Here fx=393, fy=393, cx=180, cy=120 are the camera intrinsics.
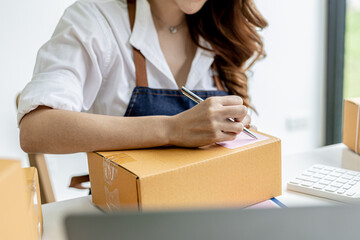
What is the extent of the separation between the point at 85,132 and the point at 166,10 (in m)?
0.50

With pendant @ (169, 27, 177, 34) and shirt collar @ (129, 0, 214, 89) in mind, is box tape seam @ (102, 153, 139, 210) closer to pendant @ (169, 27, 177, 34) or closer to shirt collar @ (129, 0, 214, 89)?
shirt collar @ (129, 0, 214, 89)

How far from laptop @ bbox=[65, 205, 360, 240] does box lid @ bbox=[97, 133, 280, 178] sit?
27cm

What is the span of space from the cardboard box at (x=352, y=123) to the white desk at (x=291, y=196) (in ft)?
0.07

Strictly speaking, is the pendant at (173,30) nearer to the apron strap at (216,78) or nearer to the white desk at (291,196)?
the apron strap at (216,78)

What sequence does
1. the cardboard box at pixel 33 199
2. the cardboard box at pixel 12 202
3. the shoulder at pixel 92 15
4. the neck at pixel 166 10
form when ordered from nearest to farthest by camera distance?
1. the cardboard box at pixel 12 202
2. the cardboard box at pixel 33 199
3. the shoulder at pixel 92 15
4. the neck at pixel 166 10

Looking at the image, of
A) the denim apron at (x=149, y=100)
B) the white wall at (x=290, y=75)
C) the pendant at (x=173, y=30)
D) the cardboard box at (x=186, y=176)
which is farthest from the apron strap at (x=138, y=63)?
the white wall at (x=290, y=75)

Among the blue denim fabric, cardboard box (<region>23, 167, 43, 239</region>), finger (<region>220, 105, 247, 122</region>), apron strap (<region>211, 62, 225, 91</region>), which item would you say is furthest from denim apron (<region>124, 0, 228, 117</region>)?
cardboard box (<region>23, 167, 43, 239</region>)

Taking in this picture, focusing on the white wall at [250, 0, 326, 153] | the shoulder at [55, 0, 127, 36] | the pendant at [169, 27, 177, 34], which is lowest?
the white wall at [250, 0, 326, 153]

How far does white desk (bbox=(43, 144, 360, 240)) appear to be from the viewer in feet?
2.13

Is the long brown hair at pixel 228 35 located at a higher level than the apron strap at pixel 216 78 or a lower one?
higher

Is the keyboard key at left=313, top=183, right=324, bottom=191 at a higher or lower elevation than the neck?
lower

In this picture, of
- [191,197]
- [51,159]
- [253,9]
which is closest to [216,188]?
[191,197]

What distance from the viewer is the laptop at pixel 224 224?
0.84ft

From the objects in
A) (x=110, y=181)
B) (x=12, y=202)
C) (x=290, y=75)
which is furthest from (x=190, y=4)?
(x=290, y=75)
